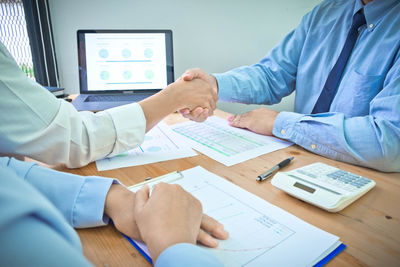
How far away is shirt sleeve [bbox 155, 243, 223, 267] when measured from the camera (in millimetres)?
294

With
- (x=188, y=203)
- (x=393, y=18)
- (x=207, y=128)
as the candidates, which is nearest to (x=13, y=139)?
(x=188, y=203)

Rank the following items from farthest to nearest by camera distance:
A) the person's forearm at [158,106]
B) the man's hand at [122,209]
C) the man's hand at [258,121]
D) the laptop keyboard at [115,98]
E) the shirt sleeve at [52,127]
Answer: the laptop keyboard at [115,98] < the man's hand at [258,121] < the person's forearm at [158,106] < the shirt sleeve at [52,127] < the man's hand at [122,209]

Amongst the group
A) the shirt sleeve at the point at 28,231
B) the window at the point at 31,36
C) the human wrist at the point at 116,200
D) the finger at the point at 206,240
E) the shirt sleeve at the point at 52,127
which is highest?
the window at the point at 31,36

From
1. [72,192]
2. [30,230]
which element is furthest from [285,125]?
[30,230]

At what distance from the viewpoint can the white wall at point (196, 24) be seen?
1.47 m

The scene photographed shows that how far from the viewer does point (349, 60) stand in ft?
3.01

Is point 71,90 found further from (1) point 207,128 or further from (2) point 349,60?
(2) point 349,60

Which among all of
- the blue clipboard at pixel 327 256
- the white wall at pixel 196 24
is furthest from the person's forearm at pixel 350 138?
the white wall at pixel 196 24

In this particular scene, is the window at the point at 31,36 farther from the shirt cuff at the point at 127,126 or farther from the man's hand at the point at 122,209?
the man's hand at the point at 122,209

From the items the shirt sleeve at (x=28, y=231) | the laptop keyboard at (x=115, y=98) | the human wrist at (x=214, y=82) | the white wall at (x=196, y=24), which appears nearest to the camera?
the shirt sleeve at (x=28, y=231)

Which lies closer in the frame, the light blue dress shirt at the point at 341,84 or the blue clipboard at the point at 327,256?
the blue clipboard at the point at 327,256

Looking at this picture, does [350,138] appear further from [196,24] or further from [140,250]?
[196,24]

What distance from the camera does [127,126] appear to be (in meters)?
0.69

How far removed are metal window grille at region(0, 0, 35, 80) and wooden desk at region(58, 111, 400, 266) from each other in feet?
3.74
